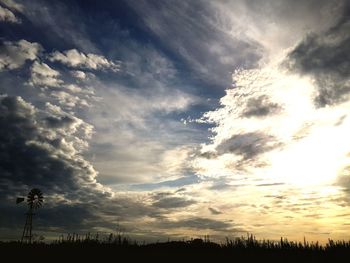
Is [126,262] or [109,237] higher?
[109,237]

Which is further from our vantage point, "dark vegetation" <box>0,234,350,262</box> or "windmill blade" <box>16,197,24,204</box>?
"windmill blade" <box>16,197,24,204</box>

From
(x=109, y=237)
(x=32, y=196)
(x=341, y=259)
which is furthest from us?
(x=32, y=196)

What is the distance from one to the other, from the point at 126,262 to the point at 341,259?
11211 mm

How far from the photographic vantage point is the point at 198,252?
20.9 meters

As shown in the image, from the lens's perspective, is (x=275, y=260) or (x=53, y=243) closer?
(x=275, y=260)

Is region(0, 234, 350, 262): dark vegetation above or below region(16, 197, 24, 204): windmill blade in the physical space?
below

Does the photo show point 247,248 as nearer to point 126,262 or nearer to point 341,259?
point 341,259

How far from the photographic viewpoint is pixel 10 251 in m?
23.5

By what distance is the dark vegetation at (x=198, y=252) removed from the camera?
1928cm

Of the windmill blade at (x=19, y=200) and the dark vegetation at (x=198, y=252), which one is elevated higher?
the windmill blade at (x=19, y=200)

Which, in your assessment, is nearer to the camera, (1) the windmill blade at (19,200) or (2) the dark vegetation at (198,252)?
(2) the dark vegetation at (198,252)

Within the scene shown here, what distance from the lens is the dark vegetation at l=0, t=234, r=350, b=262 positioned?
19.3 metres

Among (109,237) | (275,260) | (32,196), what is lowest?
(275,260)

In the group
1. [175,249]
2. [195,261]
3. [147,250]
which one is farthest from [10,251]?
[195,261]
